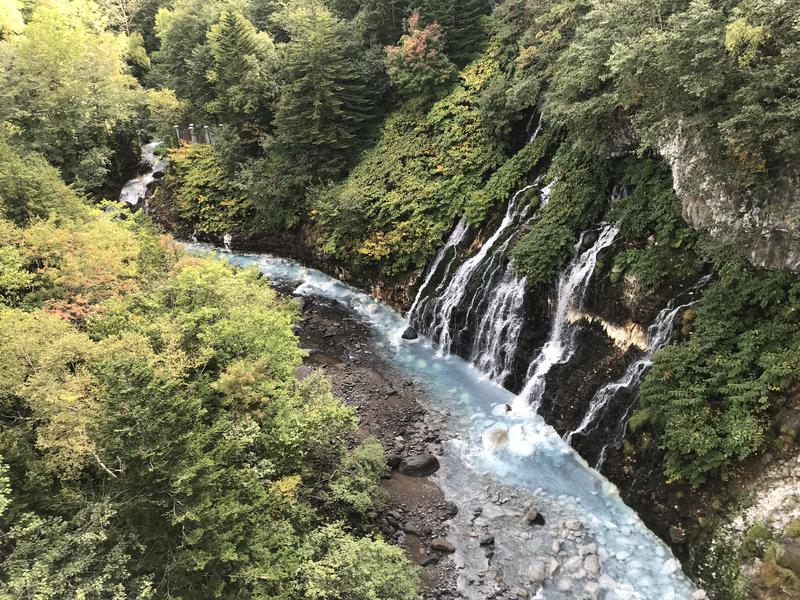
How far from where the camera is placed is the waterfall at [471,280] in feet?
55.7

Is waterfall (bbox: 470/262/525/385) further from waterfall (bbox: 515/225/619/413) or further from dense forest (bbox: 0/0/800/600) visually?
waterfall (bbox: 515/225/619/413)

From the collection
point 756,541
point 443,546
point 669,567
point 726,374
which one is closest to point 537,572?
point 443,546

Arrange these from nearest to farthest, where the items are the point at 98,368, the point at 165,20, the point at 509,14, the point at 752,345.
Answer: the point at 98,368 → the point at 752,345 → the point at 509,14 → the point at 165,20

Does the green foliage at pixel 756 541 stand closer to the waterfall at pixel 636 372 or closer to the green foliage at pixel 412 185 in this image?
the waterfall at pixel 636 372

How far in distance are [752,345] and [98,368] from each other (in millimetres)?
12715

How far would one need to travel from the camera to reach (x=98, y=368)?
8.50 meters

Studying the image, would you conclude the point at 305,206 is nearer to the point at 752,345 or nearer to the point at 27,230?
the point at 27,230

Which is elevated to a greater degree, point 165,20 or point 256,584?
point 165,20

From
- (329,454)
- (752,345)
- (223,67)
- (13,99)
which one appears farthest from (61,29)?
(752,345)

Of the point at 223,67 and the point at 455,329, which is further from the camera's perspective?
the point at 223,67

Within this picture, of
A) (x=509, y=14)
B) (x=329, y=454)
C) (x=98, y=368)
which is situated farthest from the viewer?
(x=509, y=14)

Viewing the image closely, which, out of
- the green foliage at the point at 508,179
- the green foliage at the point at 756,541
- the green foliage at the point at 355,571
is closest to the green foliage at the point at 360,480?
the green foliage at the point at 355,571

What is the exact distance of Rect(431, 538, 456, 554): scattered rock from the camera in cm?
1077

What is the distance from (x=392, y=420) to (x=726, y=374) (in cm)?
880
